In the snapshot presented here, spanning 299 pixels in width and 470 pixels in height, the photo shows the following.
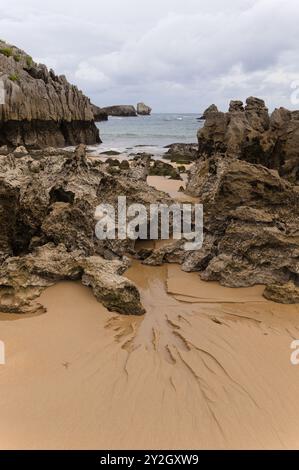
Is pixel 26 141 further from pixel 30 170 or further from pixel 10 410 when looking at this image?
pixel 10 410

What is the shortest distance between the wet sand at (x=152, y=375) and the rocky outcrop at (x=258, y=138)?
10.5 metres

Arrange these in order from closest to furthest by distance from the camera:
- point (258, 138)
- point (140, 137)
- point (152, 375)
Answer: point (152, 375) < point (258, 138) < point (140, 137)

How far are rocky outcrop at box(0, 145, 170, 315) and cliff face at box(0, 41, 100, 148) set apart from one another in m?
22.4

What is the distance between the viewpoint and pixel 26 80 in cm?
3262

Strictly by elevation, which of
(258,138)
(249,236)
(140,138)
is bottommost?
(249,236)

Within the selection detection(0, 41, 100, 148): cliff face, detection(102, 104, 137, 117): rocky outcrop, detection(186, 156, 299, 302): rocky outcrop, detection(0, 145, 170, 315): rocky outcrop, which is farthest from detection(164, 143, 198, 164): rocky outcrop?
detection(102, 104, 137, 117): rocky outcrop

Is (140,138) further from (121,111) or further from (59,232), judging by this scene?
(121,111)

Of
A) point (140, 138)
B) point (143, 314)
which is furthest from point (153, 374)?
point (140, 138)

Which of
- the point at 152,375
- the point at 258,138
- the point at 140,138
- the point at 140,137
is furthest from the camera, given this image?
the point at 140,137

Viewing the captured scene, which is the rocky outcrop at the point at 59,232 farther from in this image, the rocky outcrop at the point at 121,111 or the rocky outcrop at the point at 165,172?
the rocky outcrop at the point at 121,111

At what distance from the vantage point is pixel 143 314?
586cm

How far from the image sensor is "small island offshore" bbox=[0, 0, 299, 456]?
4.00 meters

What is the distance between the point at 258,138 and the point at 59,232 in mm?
12340

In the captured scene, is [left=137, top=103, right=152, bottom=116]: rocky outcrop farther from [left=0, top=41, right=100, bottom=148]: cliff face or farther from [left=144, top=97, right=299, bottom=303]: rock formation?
[left=144, top=97, right=299, bottom=303]: rock formation
